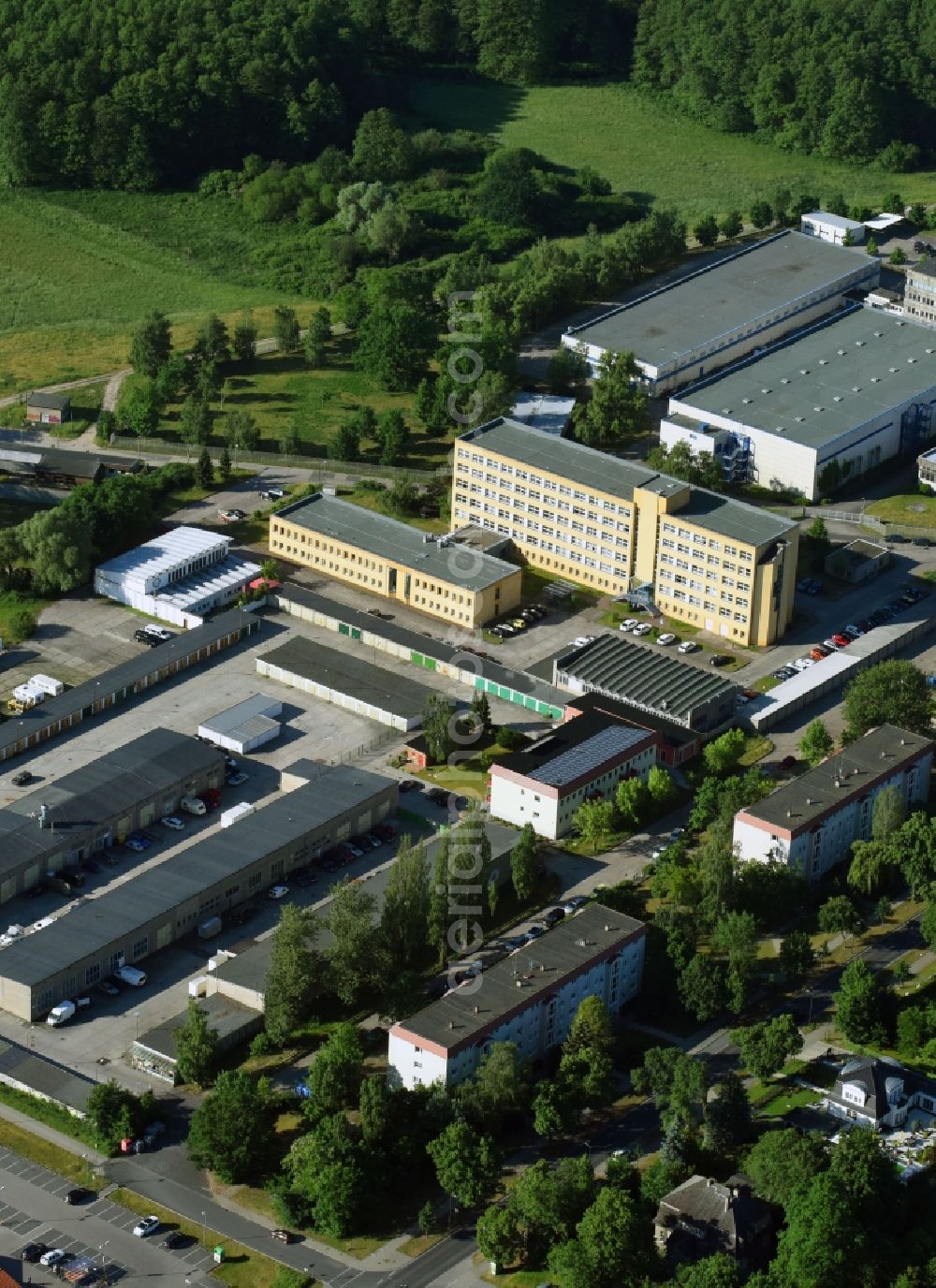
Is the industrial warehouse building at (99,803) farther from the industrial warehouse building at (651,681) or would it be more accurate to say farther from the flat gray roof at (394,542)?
the flat gray roof at (394,542)

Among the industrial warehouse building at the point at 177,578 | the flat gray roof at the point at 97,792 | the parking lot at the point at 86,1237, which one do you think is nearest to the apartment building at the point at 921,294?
the industrial warehouse building at the point at 177,578

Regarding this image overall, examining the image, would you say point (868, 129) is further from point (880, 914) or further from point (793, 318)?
point (880, 914)

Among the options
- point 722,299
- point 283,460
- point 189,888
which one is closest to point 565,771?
point 189,888

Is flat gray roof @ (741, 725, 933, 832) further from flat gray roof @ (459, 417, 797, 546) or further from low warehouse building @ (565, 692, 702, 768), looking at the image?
flat gray roof @ (459, 417, 797, 546)

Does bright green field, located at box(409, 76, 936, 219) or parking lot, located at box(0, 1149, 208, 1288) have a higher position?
bright green field, located at box(409, 76, 936, 219)

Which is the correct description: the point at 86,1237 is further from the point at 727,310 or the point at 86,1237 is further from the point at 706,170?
the point at 706,170

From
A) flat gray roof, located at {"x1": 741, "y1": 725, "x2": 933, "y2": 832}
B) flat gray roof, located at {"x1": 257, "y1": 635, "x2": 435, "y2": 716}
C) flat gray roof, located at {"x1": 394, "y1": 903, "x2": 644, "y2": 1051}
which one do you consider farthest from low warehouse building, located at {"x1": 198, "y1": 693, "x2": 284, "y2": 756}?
flat gray roof, located at {"x1": 741, "y1": 725, "x2": 933, "y2": 832}

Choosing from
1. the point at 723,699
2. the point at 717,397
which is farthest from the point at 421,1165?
the point at 717,397
